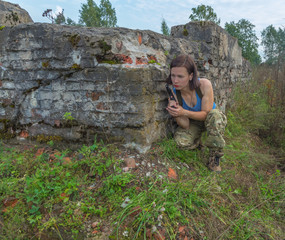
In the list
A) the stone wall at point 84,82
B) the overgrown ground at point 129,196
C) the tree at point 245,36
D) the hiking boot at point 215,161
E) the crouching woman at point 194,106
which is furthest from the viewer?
the tree at point 245,36

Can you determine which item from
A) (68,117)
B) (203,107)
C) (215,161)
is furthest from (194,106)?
(68,117)

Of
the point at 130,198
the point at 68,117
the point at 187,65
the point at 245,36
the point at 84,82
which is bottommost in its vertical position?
the point at 130,198

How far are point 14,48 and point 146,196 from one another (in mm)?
2276

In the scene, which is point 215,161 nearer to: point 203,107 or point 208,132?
point 208,132

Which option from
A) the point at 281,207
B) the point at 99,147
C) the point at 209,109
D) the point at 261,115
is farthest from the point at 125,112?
the point at 261,115

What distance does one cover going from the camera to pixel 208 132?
2389mm

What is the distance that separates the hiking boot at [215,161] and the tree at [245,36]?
844 inches

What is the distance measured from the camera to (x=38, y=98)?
7.89ft

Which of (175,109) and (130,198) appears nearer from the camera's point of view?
(130,198)

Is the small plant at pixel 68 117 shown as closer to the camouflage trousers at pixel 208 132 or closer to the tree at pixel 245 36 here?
the camouflage trousers at pixel 208 132

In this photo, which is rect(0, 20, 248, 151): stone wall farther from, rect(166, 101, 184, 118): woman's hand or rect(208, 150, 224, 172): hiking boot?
rect(208, 150, 224, 172): hiking boot

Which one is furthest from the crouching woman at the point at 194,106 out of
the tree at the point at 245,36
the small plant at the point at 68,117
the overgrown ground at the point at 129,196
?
the tree at the point at 245,36

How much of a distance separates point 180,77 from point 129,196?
138 cm

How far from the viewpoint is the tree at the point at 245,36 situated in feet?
67.5
